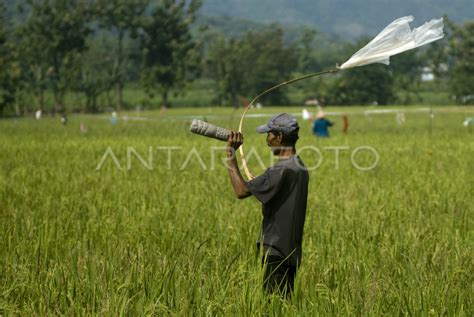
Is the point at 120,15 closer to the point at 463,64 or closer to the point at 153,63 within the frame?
the point at 153,63

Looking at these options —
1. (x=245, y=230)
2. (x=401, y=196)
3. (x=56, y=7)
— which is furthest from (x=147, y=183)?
(x=56, y=7)

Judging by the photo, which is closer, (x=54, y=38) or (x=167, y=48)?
(x=54, y=38)

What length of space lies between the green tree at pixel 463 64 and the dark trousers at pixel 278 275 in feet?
236

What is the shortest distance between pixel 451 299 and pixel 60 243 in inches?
104

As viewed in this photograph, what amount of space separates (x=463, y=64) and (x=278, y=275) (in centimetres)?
7501

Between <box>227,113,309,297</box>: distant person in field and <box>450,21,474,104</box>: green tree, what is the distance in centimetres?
7211

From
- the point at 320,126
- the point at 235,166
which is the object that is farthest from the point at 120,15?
the point at 235,166

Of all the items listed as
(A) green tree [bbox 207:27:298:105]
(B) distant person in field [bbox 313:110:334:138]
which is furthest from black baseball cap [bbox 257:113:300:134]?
(A) green tree [bbox 207:27:298:105]

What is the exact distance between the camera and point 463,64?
245 feet

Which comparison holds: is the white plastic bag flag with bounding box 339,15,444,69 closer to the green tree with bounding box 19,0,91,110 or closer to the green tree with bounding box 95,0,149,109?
the green tree with bounding box 19,0,91,110

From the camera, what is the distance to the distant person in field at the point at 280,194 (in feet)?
11.1

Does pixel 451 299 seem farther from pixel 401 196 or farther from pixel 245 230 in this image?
pixel 401 196

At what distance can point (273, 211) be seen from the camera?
3436mm

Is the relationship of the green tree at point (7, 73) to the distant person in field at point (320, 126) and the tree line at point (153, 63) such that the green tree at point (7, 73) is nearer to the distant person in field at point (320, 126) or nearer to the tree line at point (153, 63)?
the tree line at point (153, 63)
